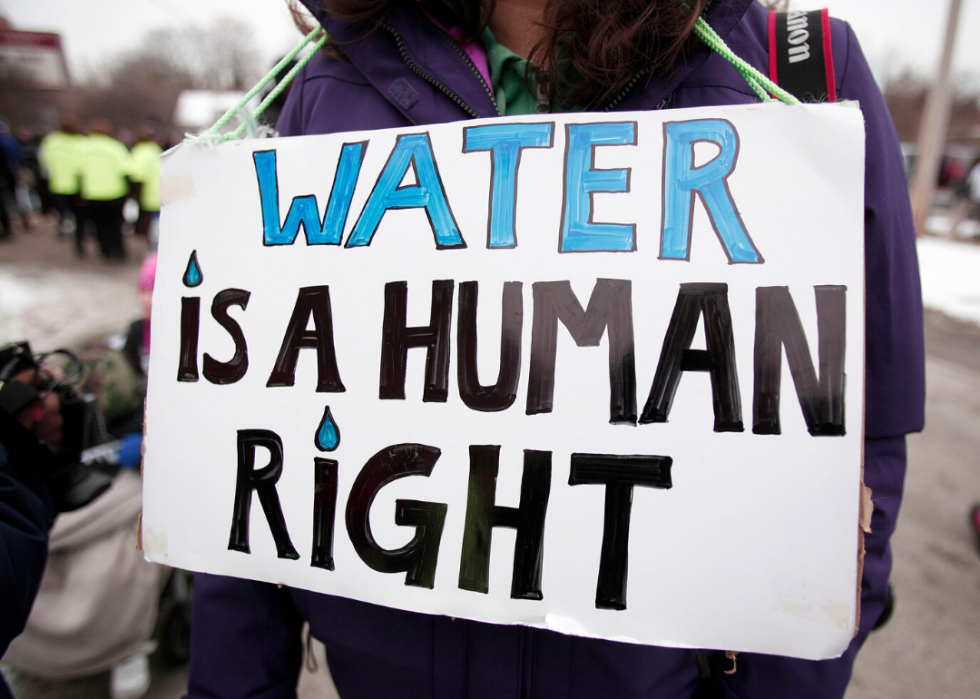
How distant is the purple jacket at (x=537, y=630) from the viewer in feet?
2.33

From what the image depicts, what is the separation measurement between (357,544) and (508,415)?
0.27 m

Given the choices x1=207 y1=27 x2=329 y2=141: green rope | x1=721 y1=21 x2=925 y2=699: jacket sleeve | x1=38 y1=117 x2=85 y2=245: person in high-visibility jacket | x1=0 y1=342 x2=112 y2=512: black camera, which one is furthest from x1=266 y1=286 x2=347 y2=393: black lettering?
x1=38 y1=117 x2=85 y2=245: person in high-visibility jacket

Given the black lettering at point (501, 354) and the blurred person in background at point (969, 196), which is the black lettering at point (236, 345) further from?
the blurred person in background at point (969, 196)

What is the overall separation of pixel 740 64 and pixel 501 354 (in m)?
0.47

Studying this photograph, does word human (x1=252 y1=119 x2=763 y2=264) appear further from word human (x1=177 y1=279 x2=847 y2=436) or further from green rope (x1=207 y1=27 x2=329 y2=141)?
green rope (x1=207 y1=27 x2=329 y2=141)

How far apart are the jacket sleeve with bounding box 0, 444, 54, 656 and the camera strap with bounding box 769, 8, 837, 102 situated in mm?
1301

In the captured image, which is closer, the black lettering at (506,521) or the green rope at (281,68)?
the black lettering at (506,521)

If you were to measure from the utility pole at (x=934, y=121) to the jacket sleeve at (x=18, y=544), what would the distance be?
9.22 m

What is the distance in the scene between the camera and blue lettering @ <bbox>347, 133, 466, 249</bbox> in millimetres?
717

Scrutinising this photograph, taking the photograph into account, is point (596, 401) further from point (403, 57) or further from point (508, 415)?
point (403, 57)

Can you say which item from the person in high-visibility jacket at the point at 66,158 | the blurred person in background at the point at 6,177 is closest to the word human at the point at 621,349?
the person in high-visibility jacket at the point at 66,158

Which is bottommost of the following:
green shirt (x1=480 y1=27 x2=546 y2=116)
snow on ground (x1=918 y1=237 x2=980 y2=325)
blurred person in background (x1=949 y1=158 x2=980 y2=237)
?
green shirt (x1=480 y1=27 x2=546 y2=116)

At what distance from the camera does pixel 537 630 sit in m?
0.74

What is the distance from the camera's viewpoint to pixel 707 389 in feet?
2.10
